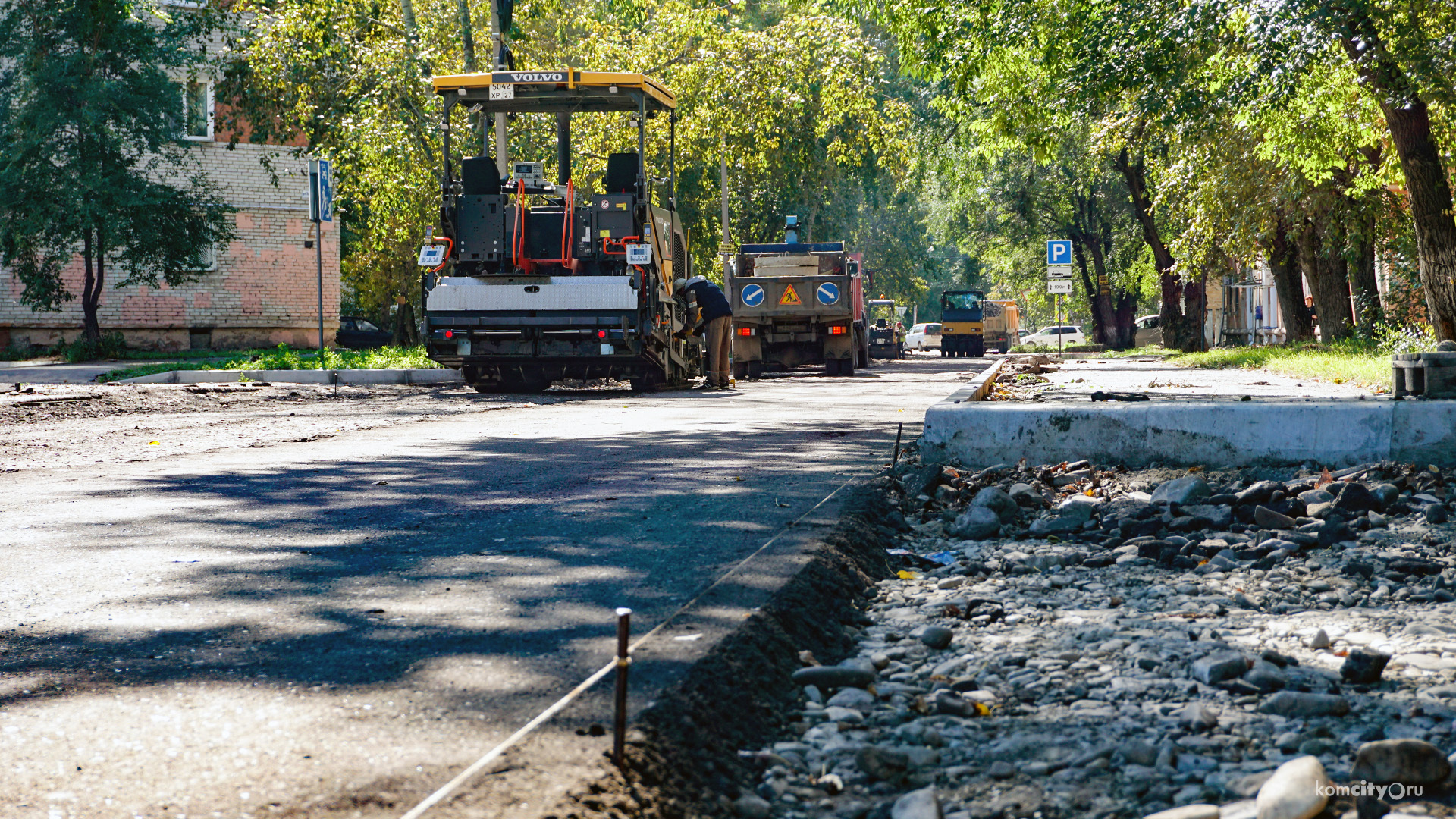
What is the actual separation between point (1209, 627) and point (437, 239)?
44.7 feet

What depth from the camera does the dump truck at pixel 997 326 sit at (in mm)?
53844

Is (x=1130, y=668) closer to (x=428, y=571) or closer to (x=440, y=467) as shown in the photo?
(x=428, y=571)

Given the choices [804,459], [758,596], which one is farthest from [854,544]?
[804,459]

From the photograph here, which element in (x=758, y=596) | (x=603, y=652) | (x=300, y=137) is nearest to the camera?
(x=603, y=652)

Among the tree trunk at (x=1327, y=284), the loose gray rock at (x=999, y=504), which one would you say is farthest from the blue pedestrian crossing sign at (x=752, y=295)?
the loose gray rock at (x=999, y=504)

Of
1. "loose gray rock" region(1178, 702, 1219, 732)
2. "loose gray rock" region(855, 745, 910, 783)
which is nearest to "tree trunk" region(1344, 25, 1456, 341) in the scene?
"loose gray rock" region(1178, 702, 1219, 732)

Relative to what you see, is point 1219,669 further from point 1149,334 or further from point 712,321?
point 1149,334

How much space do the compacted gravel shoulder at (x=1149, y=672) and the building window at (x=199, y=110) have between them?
29.7 metres

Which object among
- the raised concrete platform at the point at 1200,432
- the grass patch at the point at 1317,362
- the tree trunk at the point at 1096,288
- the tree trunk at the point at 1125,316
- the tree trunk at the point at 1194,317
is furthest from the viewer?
the tree trunk at the point at 1125,316

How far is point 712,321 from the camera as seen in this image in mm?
18141

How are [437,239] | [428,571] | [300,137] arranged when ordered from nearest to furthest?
[428,571] < [437,239] < [300,137]

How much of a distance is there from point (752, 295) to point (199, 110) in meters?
16.9

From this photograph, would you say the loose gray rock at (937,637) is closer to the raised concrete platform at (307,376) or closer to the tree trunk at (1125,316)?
the raised concrete platform at (307,376)

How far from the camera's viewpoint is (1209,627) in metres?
4.15
